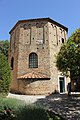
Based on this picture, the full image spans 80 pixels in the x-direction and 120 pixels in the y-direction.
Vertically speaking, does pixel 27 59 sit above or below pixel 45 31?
below

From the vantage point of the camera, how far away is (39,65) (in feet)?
76.9

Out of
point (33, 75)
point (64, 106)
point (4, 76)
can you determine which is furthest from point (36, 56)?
point (64, 106)

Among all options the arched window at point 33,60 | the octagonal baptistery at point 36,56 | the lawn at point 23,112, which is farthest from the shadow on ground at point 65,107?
the arched window at point 33,60

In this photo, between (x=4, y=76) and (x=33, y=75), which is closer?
(x=4, y=76)

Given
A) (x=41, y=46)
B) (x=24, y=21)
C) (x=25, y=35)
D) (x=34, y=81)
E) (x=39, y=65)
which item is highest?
(x=24, y=21)

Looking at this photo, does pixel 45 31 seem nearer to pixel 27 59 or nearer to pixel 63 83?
pixel 27 59

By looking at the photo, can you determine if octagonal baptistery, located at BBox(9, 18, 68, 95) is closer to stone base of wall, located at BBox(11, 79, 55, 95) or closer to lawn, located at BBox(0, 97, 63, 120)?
stone base of wall, located at BBox(11, 79, 55, 95)

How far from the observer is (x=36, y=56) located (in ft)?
79.2

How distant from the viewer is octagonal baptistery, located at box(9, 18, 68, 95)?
22.2 meters

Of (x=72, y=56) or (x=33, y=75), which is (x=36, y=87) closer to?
(x=33, y=75)

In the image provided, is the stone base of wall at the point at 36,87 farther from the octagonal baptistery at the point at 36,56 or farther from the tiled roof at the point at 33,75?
the tiled roof at the point at 33,75

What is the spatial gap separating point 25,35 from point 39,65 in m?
5.43

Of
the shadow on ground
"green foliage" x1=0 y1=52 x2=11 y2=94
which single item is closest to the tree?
the shadow on ground

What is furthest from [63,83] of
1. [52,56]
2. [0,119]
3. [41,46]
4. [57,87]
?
[0,119]
